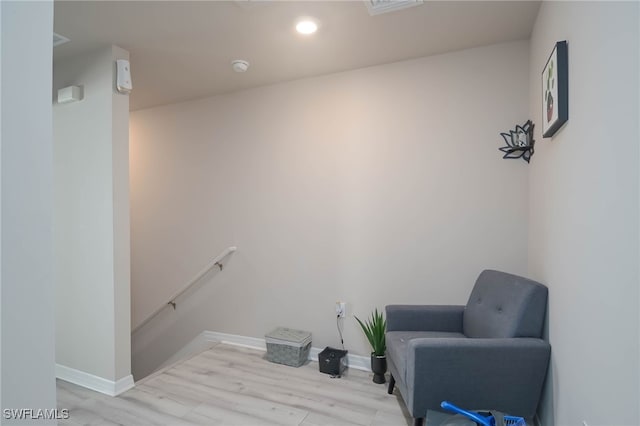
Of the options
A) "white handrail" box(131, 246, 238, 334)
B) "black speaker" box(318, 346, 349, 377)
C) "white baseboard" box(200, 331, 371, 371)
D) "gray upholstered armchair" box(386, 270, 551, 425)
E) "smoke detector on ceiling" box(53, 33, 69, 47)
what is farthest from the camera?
"white handrail" box(131, 246, 238, 334)

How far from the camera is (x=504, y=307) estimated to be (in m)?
1.95

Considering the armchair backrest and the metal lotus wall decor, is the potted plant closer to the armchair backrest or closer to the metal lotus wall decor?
the armchair backrest

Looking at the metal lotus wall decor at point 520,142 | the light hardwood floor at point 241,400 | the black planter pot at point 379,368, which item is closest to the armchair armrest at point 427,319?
the black planter pot at point 379,368

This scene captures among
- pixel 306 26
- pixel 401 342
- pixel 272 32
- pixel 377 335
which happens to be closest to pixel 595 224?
pixel 401 342

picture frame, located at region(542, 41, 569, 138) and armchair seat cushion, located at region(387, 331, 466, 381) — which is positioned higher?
picture frame, located at region(542, 41, 569, 138)

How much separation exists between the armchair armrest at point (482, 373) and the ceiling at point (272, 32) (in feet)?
6.32

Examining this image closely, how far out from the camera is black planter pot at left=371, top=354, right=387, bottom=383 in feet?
8.12

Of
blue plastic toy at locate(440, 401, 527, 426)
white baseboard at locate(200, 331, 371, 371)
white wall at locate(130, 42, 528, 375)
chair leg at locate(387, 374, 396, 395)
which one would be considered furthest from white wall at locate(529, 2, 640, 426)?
white baseboard at locate(200, 331, 371, 371)

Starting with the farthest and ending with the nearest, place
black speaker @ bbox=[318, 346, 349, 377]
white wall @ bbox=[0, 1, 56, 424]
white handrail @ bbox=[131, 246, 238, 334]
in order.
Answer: white handrail @ bbox=[131, 246, 238, 334] → black speaker @ bbox=[318, 346, 349, 377] → white wall @ bbox=[0, 1, 56, 424]

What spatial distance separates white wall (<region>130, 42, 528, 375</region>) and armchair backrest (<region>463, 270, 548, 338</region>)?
0.28m

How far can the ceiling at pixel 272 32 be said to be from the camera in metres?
1.98

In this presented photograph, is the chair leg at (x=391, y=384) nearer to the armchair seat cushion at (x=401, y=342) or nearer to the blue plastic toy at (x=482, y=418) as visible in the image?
the armchair seat cushion at (x=401, y=342)

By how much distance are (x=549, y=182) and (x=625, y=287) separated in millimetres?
988

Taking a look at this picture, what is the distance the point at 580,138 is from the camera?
53.9 inches
